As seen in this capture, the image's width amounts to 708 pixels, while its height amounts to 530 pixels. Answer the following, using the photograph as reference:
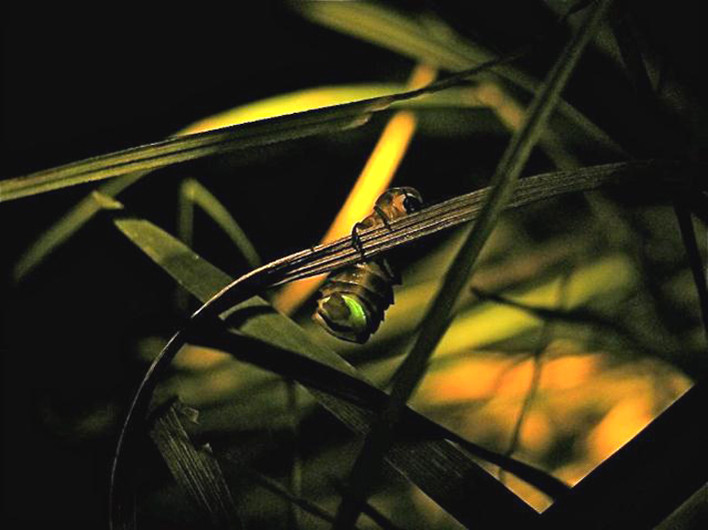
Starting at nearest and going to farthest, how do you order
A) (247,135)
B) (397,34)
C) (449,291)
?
(449,291), (247,135), (397,34)

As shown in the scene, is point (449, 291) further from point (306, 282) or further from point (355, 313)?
point (306, 282)

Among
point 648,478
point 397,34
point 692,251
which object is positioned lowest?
point 648,478

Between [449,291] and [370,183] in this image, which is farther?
Result: [370,183]

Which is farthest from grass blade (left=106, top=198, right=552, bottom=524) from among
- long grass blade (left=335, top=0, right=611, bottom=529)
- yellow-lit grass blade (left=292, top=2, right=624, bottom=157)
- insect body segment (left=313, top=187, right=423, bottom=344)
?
yellow-lit grass blade (left=292, top=2, right=624, bottom=157)

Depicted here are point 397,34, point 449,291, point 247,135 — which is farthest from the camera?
point 397,34

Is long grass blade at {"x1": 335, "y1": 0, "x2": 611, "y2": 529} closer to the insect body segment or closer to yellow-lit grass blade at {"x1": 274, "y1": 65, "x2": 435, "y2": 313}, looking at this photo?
the insect body segment

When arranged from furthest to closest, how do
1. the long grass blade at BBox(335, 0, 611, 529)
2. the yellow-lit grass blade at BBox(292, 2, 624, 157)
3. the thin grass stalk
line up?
the yellow-lit grass blade at BBox(292, 2, 624, 157)
the thin grass stalk
the long grass blade at BBox(335, 0, 611, 529)

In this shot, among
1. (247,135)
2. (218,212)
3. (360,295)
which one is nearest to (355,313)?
(360,295)
